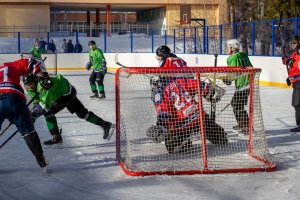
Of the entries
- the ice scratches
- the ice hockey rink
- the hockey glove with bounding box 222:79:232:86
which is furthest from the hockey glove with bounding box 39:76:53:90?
the ice scratches

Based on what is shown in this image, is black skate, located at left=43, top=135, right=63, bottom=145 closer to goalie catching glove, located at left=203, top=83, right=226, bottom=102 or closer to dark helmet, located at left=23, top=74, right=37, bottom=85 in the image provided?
dark helmet, located at left=23, top=74, right=37, bottom=85

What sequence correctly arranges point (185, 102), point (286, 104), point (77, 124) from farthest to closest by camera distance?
point (286, 104) < point (77, 124) < point (185, 102)

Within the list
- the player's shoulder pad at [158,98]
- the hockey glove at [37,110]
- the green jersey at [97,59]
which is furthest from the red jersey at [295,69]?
the green jersey at [97,59]

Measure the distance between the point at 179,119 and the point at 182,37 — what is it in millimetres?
17475

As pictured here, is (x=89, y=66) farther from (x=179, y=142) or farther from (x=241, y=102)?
(x=179, y=142)

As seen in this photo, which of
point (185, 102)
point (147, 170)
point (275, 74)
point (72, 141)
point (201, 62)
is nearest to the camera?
point (147, 170)

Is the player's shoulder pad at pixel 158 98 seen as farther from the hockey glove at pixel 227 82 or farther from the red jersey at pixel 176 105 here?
the hockey glove at pixel 227 82

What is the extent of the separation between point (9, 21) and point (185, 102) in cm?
3021

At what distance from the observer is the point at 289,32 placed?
14992 millimetres

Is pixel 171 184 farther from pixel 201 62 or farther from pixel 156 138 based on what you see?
pixel 201 62

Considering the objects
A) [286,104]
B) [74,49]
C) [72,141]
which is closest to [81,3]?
[74,49]

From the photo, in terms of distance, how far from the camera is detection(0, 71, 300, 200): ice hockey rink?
4.49m

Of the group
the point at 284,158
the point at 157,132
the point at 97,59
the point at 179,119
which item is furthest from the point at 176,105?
the point at 97,59

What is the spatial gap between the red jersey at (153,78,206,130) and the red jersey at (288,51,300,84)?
2152 millimetres
